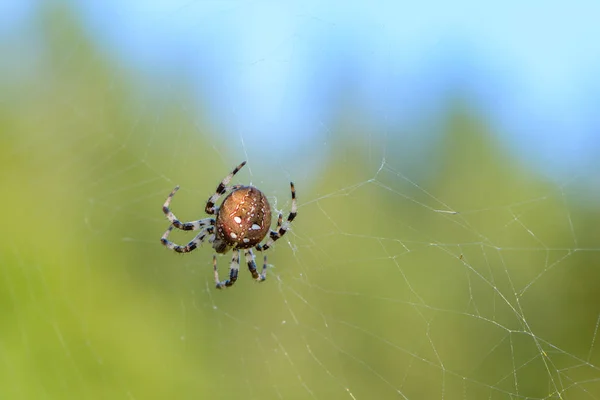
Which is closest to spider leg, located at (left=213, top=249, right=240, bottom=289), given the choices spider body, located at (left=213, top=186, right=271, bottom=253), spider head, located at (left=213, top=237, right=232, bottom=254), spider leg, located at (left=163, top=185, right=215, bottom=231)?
spider head, located at (left=213, top=237, right=232, bottom=254)

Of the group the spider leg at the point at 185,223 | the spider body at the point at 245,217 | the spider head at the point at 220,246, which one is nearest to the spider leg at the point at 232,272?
the spider head at the point at 220,246

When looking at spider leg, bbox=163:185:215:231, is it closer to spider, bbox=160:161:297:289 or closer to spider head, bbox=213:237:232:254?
spider, bbox=160:161:297:289

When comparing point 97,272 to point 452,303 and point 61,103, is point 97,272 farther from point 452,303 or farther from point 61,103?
point 452,303

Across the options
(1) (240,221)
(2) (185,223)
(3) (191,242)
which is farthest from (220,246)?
(1) (240,221)

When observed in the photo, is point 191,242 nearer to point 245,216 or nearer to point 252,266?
point 252,266

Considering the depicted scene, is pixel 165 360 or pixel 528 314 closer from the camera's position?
pixel 528 314

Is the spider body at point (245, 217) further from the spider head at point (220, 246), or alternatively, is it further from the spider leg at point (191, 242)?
the spider leg at point (191, 242)

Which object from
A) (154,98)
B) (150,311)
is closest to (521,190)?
(150,311)
